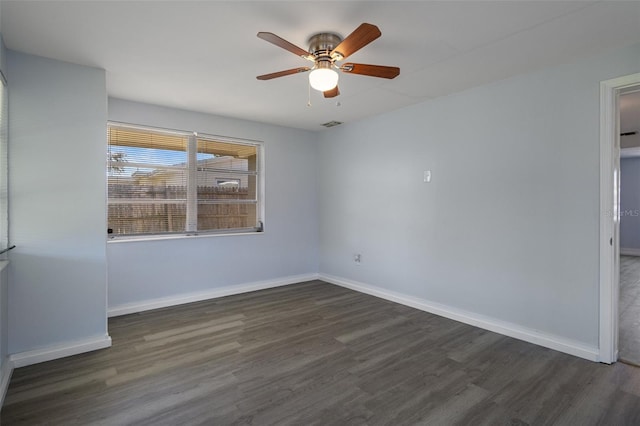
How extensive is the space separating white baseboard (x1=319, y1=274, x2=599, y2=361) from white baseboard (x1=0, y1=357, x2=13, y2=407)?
3810 millimetres

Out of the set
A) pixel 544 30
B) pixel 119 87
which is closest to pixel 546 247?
pixel 544 30

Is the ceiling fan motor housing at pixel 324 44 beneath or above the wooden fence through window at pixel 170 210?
above

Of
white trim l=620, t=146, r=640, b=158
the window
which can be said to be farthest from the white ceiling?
white trim l=620, t=146, r=640, b=158

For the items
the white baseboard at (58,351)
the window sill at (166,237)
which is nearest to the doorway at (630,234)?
the window sill at (166,237)

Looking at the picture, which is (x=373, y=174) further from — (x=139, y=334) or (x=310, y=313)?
(x=139, y=334)

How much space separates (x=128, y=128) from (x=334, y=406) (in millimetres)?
3848

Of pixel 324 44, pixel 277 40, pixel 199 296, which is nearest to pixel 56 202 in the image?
pixel 199 296

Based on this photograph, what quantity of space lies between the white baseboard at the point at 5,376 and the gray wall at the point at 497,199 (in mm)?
3868

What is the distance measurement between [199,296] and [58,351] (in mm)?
1703

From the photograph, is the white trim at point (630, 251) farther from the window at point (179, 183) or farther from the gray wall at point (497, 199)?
the window at point (179, 183)

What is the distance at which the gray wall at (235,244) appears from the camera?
3842 millimetres

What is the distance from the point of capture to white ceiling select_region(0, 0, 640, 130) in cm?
205

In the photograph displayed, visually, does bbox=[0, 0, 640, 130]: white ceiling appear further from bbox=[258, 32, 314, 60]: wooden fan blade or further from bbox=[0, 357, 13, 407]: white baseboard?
bbox=[0, 357, 13, 407]: white baseboard

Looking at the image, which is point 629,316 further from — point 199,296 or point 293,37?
point 199,296
